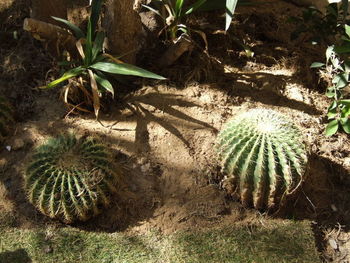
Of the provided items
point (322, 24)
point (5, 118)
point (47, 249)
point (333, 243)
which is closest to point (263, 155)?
point (333, 243)

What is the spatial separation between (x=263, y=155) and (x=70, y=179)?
112 cm

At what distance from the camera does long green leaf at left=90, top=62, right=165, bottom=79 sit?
279 centimetres

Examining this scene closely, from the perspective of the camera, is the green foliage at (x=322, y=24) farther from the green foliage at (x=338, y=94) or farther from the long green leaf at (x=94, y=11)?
the long green leaf at (x=94, y=11)

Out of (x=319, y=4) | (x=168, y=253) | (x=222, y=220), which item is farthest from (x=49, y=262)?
(x=319, y=4)

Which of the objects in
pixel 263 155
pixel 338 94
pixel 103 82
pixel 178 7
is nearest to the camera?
pixel 263 155

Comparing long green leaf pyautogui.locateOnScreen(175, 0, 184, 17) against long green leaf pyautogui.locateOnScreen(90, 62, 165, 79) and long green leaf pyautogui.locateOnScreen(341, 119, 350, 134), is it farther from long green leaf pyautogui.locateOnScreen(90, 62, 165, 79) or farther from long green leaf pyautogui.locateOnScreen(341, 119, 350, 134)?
long green leaf pyautogui.locateOnScreen(341, 119, 350, 134)

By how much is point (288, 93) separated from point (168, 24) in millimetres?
1061

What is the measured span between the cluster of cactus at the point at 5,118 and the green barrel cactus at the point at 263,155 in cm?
151

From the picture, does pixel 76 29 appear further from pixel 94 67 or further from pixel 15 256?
pixel 15 256

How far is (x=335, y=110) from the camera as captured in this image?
3148 mm

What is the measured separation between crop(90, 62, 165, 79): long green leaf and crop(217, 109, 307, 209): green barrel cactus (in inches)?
24.9

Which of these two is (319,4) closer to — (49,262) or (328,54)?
(328,54)

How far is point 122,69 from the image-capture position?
2.84 metres

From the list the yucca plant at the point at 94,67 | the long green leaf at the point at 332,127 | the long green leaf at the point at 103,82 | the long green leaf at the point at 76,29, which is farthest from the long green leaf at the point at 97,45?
the long green leaf at the point at 332,127
